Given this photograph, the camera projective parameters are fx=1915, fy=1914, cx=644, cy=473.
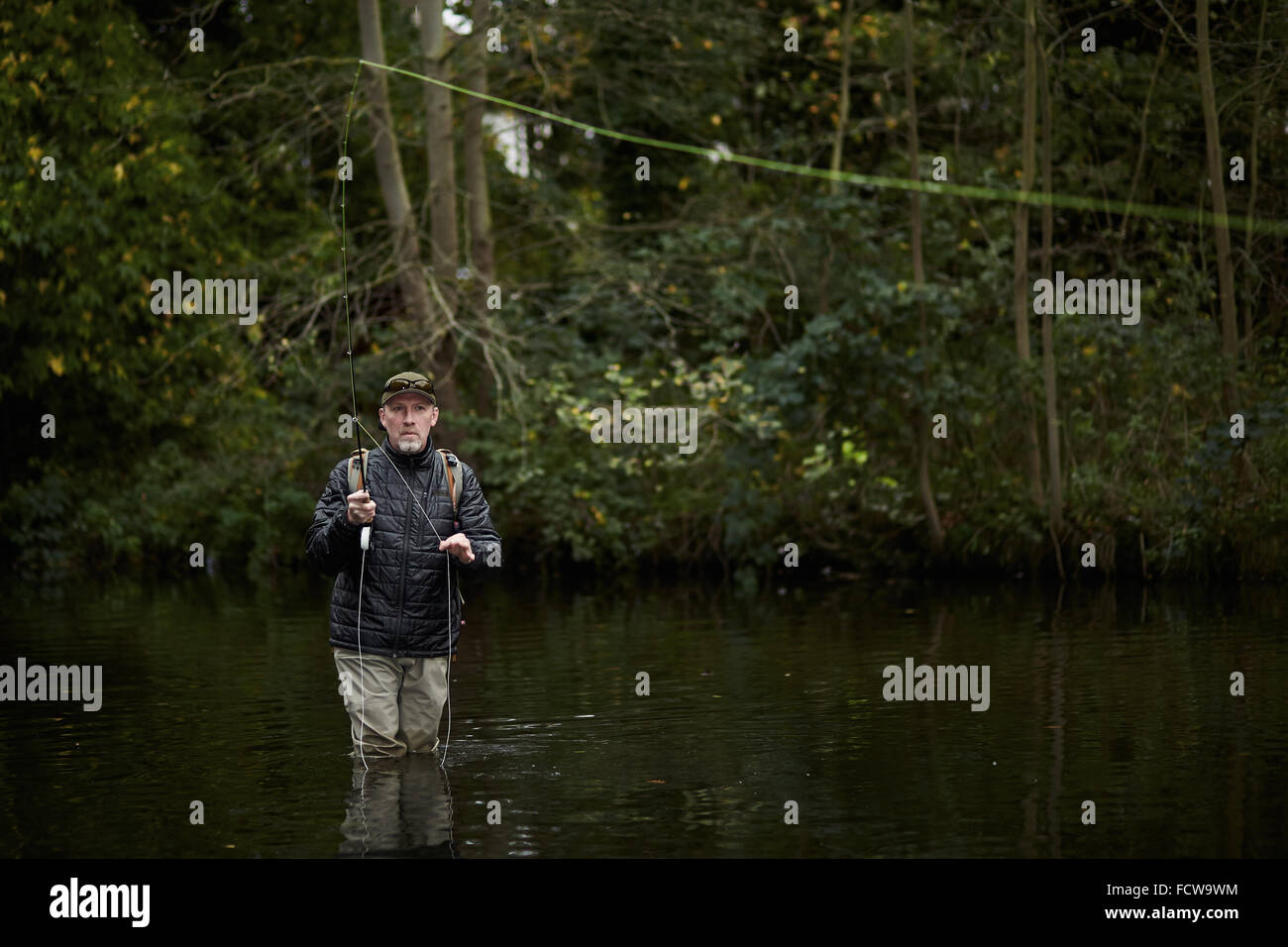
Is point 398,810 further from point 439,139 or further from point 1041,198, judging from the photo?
point 439,139

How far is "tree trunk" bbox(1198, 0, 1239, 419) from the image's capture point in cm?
1986

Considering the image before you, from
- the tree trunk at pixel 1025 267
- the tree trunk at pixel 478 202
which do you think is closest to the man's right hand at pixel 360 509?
the tree trunk at pixel 1025 267

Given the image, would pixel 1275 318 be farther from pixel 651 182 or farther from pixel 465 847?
pixel 465 847

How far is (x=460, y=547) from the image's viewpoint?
889 cm

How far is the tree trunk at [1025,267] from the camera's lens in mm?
21297

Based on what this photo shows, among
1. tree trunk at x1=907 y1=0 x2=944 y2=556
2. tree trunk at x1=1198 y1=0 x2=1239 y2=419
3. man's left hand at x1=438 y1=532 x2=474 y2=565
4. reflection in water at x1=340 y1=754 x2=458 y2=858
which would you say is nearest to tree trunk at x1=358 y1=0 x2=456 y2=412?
tree trunk at x1=907 y1=0 x2=944 y2=556

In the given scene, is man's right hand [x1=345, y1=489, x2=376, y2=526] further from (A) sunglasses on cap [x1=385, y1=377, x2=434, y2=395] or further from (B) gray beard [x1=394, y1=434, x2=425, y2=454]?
(A) sunglasses on cap [x1=385, y1=377, x2=434, y2=395]

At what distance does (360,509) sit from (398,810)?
1.37 metres

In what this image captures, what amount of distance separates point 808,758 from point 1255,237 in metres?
13.5

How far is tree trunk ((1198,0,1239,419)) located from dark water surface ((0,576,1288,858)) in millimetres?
3007

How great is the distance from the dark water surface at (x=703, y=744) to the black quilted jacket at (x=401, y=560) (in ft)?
2.41

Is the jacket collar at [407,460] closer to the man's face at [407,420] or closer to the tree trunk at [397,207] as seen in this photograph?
the man's face at [407,420]

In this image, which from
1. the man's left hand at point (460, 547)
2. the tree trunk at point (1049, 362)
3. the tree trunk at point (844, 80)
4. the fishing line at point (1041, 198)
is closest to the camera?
the man's left hand at point (460, 547)

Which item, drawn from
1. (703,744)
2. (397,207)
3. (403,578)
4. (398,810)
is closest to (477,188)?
(397,207)
